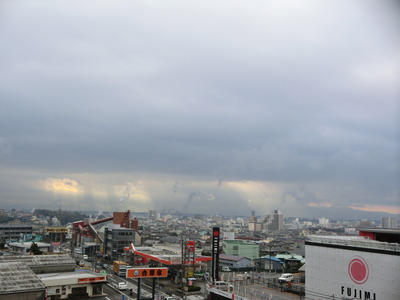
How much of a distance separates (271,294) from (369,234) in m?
6.76

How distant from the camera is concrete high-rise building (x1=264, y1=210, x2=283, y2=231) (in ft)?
513

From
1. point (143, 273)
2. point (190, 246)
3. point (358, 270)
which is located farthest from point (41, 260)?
point (358, 270)

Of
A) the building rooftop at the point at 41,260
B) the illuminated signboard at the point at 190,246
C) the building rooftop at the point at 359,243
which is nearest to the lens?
the building rooftop at the point at 359,243

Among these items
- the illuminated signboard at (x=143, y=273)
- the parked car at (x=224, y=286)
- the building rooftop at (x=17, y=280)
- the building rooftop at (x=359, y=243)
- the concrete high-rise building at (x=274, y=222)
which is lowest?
the concrete high-rise building at (x=274, y=222)

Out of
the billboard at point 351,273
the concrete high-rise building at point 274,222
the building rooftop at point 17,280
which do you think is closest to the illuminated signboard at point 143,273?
the building rooftop at point 17,280

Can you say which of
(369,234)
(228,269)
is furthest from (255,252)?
(369,234)

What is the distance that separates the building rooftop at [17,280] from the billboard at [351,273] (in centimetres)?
1524

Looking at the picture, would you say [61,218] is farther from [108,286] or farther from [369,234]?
[369,234]

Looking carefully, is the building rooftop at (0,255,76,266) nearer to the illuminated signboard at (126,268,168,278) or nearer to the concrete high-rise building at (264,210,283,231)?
the illuminated signboard at (126,268,168,278)

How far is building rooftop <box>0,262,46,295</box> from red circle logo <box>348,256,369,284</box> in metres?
16.6

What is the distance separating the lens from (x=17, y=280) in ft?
63.6

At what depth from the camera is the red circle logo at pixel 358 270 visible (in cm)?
1616

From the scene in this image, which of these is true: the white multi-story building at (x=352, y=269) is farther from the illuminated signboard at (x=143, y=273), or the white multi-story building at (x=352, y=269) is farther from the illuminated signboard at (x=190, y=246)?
the illuminated signboard at (x=190, y=246)

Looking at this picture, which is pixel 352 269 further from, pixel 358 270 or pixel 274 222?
pixel 274 222
